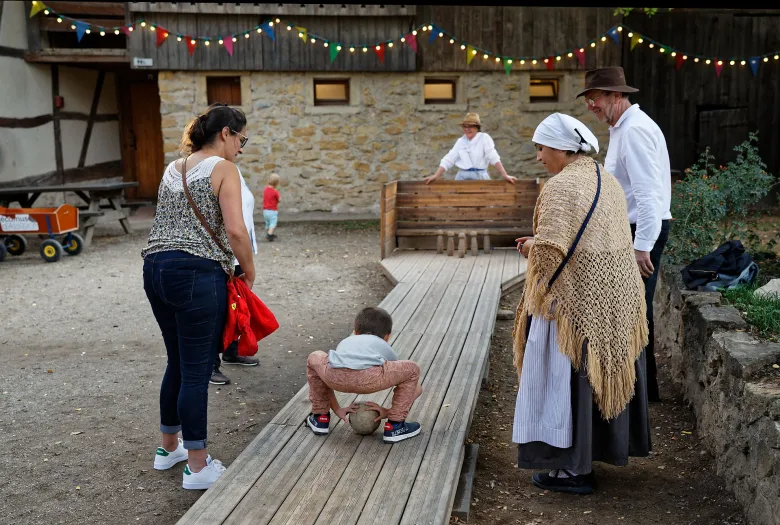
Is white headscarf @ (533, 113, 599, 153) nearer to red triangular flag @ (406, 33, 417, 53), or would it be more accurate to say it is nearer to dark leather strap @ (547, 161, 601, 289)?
dark leather strap @ (547, 161, 601, 289)

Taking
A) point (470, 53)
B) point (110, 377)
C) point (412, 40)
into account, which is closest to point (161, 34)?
point (412, 40)

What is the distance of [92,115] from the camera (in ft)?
48.5

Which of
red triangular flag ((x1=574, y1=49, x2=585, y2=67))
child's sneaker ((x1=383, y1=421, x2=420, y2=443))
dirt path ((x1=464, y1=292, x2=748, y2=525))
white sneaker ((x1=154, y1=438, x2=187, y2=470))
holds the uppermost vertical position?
red triangular flag ((x1=574, y1=49, x2=585, y2=67))

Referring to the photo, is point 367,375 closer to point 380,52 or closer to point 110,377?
point 110,377

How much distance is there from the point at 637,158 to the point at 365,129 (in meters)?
9.36

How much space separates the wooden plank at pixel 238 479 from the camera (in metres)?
2.93

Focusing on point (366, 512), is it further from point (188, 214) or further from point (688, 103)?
point (688, 103)

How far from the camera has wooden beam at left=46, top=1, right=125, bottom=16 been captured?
41.7 ft

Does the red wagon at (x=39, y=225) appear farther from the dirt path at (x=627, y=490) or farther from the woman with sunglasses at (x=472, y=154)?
the dirt path at (x=627, y=490)

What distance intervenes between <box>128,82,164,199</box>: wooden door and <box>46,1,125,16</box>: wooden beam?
279cm

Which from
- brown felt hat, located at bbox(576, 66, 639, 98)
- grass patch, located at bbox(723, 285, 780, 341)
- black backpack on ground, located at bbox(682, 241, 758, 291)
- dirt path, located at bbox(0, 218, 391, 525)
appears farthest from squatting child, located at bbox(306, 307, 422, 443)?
black backpack on ground, located at bbox(682, 241, 758, 291)

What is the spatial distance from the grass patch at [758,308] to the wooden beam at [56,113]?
11.7 m

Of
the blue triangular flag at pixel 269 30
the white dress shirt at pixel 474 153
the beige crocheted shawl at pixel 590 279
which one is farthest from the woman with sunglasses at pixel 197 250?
the blue triangular flag at pixel 269 30

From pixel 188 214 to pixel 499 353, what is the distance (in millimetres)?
3320
